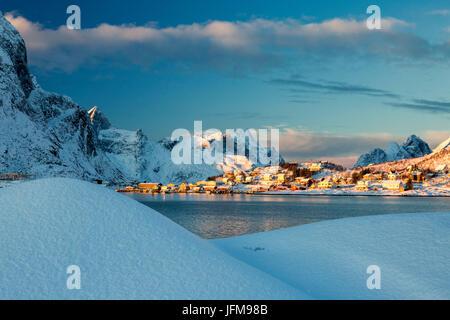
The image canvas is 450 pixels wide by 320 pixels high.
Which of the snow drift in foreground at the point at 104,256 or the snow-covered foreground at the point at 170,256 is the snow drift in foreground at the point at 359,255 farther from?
the snow drift in foreground at the point at 104,256

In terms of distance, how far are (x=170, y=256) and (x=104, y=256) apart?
1682 millimetres

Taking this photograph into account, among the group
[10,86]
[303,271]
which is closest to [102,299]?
[303,271]

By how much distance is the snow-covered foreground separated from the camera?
8.80m

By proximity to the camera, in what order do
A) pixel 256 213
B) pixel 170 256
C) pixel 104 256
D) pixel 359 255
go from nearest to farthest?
pixel 104 256
pixel 170 256
pixel 359 255
pixel 256 213

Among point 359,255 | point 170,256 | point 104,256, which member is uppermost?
point 104,256

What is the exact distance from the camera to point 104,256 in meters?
9.66

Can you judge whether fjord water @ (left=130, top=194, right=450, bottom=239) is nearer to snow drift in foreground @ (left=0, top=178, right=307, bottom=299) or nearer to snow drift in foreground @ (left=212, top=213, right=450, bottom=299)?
snow drift in foreground @ (left=212, top=213, right=450, bottom=299)

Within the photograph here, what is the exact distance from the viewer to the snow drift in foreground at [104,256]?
8586mm

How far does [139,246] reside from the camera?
33.7 ft

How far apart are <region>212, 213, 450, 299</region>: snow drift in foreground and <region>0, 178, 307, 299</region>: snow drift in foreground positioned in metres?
2.24

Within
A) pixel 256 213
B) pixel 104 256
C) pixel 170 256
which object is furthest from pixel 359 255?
pixel 256 213

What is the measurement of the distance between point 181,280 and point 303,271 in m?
4.92

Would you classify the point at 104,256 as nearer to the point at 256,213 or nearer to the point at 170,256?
the point at 170,256
